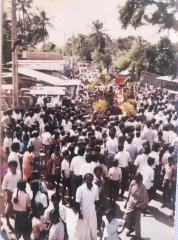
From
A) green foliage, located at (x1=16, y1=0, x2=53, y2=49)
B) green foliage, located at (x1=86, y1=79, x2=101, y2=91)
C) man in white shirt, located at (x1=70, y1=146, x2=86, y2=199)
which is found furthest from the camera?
green foliage, located at (x1=16, y1=0, x2=53, y2=49)

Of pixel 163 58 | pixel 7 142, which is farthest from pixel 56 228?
pixel 163 58

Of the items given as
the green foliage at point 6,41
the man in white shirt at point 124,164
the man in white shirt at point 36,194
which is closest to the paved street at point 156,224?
the man in white shirt at point 124,164

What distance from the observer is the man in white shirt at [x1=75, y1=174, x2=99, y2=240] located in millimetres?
3725

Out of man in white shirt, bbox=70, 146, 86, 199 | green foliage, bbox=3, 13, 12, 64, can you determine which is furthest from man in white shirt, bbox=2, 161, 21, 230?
green foliage, bbox=3, 13, 12, 64

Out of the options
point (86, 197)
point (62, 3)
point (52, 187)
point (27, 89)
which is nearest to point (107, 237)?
point (86, 197)

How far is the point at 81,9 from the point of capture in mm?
3660

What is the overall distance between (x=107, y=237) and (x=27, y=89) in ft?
4.66

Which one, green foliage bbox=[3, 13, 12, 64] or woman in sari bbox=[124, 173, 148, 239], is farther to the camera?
green foliage bbox=[3, 13, 12, 64]

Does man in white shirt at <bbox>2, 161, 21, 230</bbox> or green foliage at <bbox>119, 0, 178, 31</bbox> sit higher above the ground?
green foliage at <bbox>119, 0, 178, 31</bbox>

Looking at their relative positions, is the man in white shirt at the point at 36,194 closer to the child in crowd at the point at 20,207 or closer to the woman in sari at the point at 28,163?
the child in crowd at the point at 20,207

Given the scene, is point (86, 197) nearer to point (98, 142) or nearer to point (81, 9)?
point (98, 142)

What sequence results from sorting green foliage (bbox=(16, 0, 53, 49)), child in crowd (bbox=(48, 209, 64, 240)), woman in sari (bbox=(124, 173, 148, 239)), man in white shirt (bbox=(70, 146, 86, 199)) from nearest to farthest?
woman in sari (bbox=(124, 173, 148, 239)), child in crowd (bbox=(48, 209, 64, 240)), man in white shirt (bbox=(70, 146, 86, 199)), green foliage (bbox=(16, 0, 53, 49))

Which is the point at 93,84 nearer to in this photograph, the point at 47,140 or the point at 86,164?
the point at 86,164

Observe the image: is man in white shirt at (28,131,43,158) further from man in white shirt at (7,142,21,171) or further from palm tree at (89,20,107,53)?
palm tree at (89,20,107,53)
